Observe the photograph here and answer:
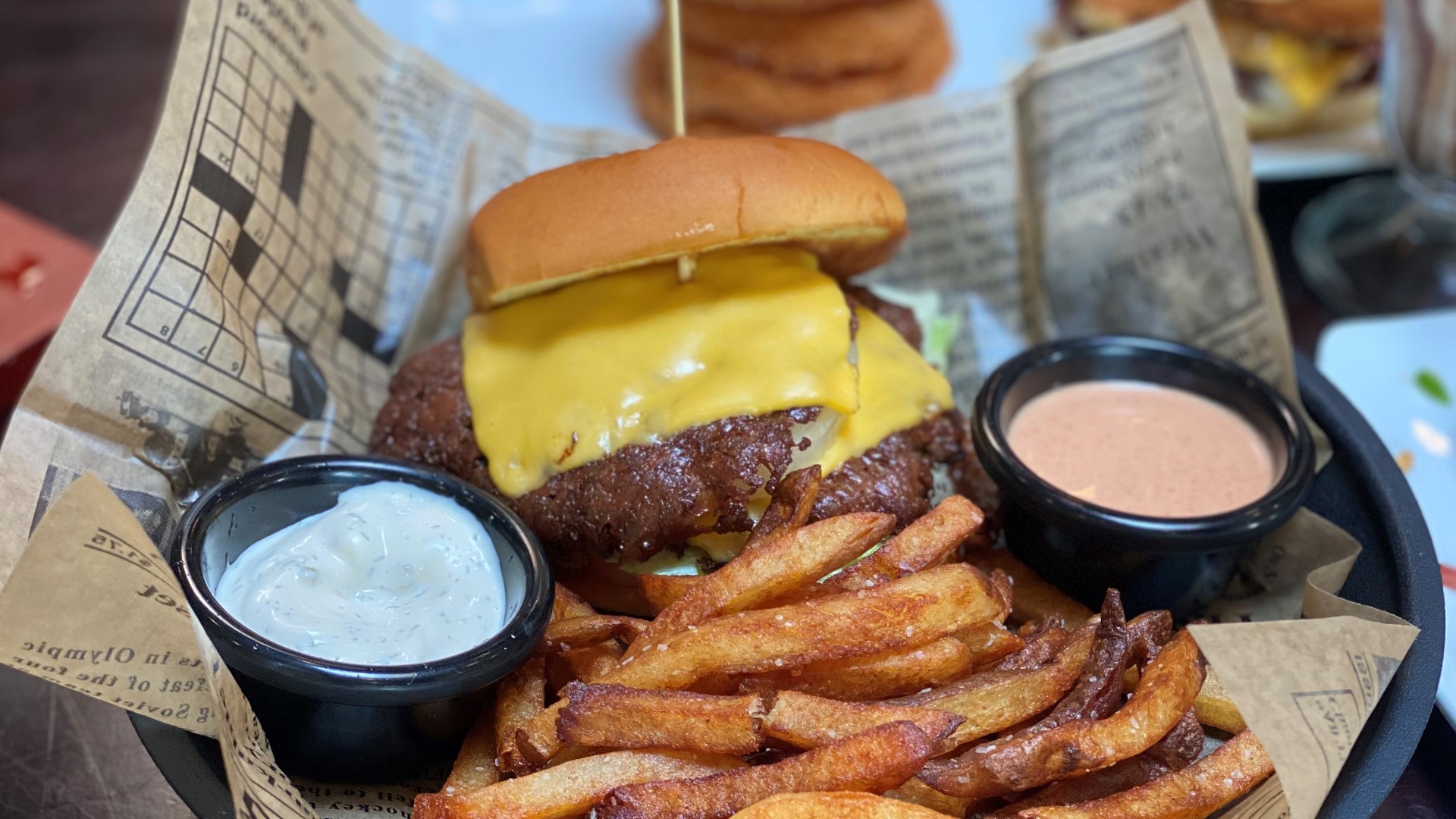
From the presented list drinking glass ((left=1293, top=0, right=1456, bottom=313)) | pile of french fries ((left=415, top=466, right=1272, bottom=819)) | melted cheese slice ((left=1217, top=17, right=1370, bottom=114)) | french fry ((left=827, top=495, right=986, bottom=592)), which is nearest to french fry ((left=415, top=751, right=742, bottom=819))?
pile of french fries ((left=415, top=466, right=1272, bottom=819))

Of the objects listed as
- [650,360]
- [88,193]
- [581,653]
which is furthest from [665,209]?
[88,193]

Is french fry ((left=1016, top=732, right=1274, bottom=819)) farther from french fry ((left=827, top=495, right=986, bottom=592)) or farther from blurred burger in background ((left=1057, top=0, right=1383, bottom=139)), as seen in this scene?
blurred burger in background ((left=1057, top=0, right=1383, bottom=139))

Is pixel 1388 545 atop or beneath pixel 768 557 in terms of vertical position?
beneath

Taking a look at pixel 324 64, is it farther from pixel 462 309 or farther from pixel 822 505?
pixel 822 505

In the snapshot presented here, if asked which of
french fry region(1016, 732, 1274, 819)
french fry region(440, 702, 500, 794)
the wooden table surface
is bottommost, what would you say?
the wooden table surface

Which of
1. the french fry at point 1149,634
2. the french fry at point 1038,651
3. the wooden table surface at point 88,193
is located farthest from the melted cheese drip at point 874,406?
the wooden table surface at point 88,193

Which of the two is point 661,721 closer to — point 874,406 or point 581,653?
point 581,653

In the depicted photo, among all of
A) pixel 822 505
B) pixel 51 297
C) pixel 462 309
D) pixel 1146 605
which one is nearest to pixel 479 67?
pixel 462 309
